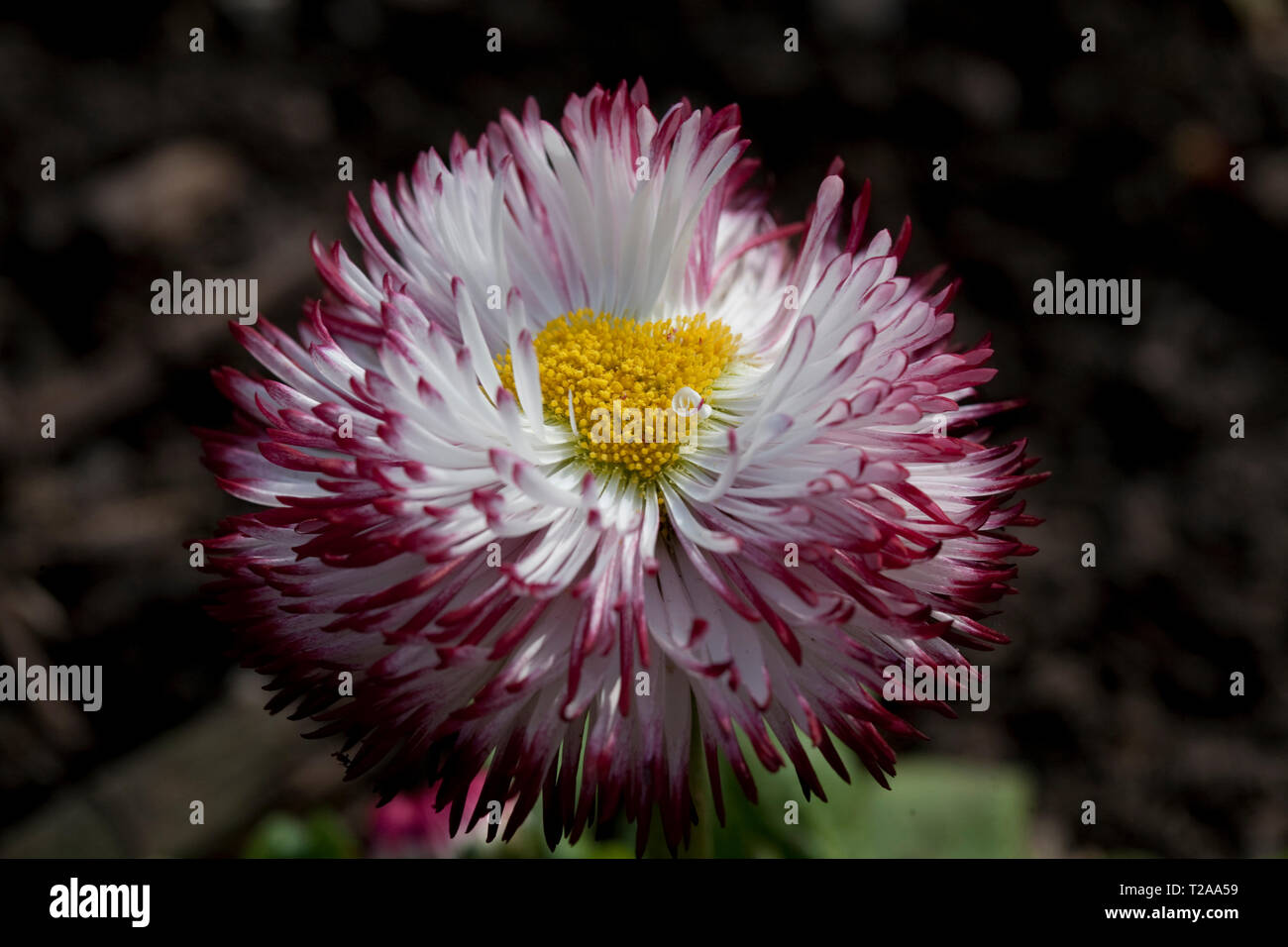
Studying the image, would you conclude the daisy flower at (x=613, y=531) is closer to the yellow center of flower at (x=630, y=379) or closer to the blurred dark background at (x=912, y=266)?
the yellow center of flower at (x=630, y=379)

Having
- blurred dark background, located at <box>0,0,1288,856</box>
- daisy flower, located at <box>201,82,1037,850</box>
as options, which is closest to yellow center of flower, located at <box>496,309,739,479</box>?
daisy flower, located at <box>201,82,1037,850</box>

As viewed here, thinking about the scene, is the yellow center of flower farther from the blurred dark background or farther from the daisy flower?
the blurred dark background

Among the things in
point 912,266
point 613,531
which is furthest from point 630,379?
point 912,266

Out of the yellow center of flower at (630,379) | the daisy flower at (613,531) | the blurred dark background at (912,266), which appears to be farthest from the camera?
the blurred dark background at (912,266)

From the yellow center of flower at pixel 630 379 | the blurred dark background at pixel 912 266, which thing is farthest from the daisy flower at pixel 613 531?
the blurred dark background at pixel 912 266

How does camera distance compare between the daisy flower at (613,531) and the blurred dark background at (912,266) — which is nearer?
the daisy flower at (613,531)

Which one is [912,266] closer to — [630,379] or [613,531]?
[630,379]
